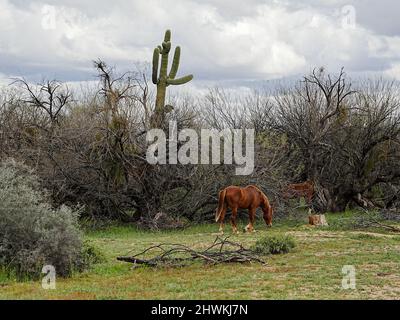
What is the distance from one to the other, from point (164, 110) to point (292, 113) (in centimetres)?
805

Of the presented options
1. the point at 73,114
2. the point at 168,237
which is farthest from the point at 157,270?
the point at 73,114

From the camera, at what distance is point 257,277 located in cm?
1182

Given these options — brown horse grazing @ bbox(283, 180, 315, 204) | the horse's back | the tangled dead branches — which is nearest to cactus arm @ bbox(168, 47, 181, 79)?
brown horse grazing @ bbox(283, 180, 315, 204)

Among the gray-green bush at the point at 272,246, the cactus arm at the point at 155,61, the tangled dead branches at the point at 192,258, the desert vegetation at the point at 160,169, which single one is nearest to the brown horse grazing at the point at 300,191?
the desert vegetation at the point at 160,169

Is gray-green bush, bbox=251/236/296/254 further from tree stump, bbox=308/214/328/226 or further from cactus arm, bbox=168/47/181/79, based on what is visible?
cactus arm, bbox=168/47/181/79

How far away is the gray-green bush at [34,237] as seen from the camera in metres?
12.5

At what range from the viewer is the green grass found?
10352 millimetres

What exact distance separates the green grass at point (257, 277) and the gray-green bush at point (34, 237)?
37 cm

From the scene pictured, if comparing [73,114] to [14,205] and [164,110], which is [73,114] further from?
[14,205]

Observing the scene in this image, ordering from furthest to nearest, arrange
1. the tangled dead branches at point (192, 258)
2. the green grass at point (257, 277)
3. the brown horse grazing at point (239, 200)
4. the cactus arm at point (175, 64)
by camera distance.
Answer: the cactus arm at point (175, 64) < the brown horse grazing at point (239, 200) < the tangled dead branches at point (192, 258) < the green grass at point (257, 277)

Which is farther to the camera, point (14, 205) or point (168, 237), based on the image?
point (168, 237)

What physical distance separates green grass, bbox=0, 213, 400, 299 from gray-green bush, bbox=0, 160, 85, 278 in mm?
370

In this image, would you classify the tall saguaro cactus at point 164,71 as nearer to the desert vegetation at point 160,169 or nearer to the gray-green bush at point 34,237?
the desert vegetation at point 160,169

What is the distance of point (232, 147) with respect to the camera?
23.9 meters
